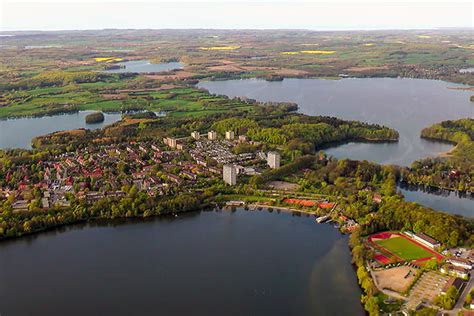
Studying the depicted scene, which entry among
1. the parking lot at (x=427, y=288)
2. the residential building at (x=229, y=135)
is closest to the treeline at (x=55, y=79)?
the residential building at (x=229, y=135)

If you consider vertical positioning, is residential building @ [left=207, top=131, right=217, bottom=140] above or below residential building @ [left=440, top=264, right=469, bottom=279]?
above

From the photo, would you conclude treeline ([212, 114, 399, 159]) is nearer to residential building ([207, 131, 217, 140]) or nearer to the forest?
residential building ([207, 131, 217, 140])

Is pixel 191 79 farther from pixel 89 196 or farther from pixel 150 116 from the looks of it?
pixel 89 196

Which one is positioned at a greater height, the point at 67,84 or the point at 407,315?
the point at 67,84

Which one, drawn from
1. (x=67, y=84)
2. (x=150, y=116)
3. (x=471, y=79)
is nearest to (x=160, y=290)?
(x=150, y=116)

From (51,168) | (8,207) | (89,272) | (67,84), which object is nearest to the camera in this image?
(89,272)

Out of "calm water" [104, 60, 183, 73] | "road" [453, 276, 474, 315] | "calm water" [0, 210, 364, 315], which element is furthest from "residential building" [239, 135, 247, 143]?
"calm water" [104, 60, 183, 73]

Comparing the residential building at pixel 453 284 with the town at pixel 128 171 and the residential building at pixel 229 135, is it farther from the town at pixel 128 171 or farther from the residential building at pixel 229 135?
the residential building at pixel 229 135
